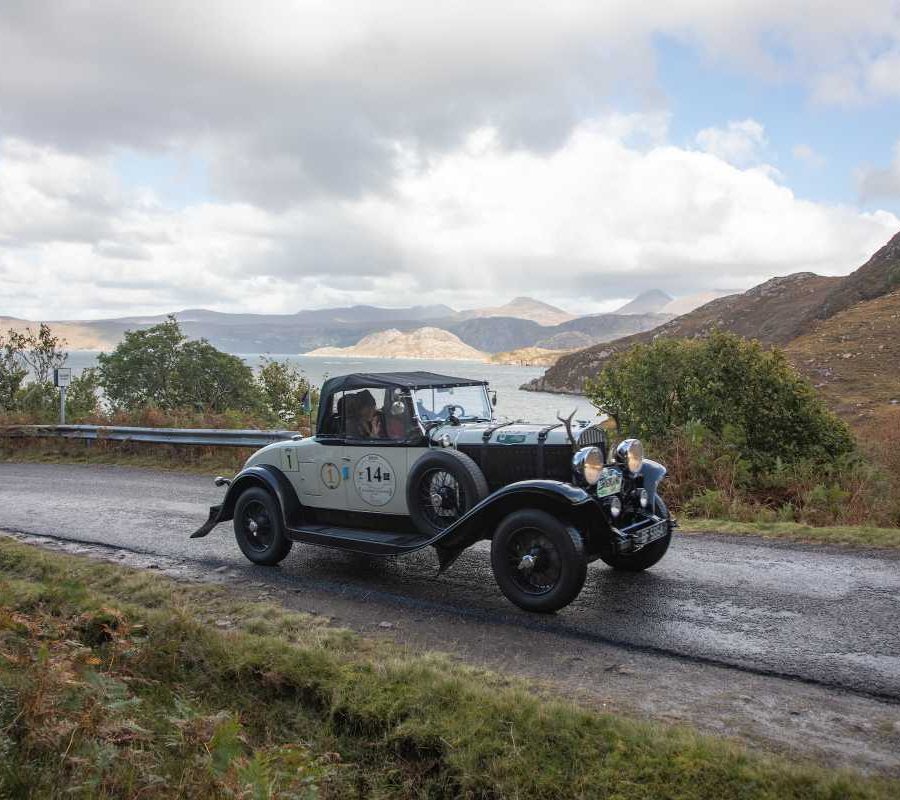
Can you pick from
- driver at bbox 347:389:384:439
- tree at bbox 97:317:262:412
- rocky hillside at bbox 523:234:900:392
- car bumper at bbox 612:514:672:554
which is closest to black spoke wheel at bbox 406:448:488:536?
driver at bbox 347:389:384:439

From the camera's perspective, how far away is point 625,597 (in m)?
6.20

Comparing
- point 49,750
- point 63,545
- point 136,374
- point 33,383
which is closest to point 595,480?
point 49,750

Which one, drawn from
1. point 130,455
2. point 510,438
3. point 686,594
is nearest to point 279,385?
point 130,455

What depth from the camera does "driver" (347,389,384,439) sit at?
7270mm

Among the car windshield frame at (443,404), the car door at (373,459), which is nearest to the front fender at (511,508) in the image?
the car door at (373,459)

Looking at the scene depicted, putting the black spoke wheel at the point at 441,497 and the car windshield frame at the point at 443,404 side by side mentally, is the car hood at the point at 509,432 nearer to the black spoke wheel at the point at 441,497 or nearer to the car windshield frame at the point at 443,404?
the car windshield frame at the point at 443,404

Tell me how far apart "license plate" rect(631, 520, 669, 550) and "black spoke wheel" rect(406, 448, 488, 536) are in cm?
134

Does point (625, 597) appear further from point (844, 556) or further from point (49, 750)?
point (49, 750)

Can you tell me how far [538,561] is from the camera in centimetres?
585

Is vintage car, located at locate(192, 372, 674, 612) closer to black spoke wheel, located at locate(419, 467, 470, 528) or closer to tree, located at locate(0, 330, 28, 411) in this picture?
black spoke wheel, located at locate(419, 467, 470, 528)

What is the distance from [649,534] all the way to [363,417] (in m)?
3.04

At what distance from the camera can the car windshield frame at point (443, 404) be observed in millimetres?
7086

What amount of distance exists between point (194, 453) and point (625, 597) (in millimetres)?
12041

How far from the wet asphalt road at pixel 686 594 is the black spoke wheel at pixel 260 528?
19 centimetres
